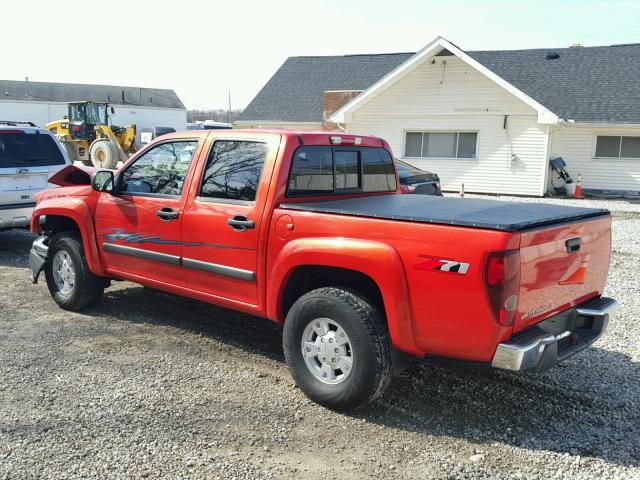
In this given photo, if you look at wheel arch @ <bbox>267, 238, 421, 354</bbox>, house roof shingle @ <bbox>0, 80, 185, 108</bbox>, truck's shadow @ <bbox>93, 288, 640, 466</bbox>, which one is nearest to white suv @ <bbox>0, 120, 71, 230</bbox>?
truck's shadow @ <bbox>93, 288, 640, 466</bbox>

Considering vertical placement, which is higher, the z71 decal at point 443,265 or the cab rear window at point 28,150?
the cab rear window at point 28,150

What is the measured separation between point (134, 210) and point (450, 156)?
16422mm

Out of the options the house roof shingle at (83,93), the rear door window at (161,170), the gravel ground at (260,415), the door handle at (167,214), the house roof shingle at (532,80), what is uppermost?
the house roof shingle at (83,93)

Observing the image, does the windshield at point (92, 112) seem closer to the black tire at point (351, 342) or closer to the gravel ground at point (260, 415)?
the gravel ground at point (260, 415)

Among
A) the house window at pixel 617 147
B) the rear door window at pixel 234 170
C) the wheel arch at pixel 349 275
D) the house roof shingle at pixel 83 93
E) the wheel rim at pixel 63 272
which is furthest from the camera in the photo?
the house roof shingle at pixel 83 93

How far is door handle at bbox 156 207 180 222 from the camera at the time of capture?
16.3 feet

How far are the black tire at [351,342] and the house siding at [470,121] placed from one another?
16.7 meters

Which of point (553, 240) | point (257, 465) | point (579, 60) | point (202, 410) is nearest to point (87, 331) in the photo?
point (202, 410)

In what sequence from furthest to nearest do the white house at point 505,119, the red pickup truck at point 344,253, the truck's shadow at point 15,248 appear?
1. the white house at point 505,119
2. the truck's shadow at point 15,248
3. the red pickup truck at point 344,253

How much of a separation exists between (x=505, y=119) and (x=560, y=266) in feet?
54.4

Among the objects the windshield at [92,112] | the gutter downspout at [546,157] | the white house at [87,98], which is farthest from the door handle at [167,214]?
the white house at [87,98]

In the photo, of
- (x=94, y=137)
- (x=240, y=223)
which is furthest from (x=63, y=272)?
(x=94, y=137)

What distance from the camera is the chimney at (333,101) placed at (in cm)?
2381

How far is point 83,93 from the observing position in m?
65.0
